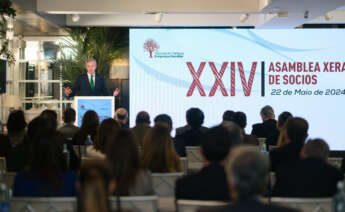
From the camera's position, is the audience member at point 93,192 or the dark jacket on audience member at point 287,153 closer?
the audience member at point 93,192

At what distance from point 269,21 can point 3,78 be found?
5949mm

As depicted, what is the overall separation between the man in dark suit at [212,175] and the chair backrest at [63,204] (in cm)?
29

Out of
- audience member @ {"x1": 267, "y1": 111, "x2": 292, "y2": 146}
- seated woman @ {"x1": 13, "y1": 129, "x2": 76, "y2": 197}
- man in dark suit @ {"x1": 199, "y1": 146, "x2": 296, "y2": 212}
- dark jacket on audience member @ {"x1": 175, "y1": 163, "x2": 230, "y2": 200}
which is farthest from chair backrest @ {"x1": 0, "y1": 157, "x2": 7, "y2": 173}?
man in dark suit @ {"x1": 199, "y1": 146, "x2": 296, "y2": 212}

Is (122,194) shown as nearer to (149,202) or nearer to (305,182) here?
(149,202)

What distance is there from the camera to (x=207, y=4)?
30.8 feet

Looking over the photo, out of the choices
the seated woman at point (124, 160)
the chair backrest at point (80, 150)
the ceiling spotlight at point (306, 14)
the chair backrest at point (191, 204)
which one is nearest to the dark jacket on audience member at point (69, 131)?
the chair backrest at point (80, 150)

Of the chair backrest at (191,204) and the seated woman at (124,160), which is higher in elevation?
the seated woman at (124,160)

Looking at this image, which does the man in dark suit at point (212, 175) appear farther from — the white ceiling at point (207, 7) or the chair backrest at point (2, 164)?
the white ceiling at point (207, 7)

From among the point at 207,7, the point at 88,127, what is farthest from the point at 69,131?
the point at 207,7

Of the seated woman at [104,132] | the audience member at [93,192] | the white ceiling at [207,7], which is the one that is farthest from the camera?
the white ceiling at [207,7]

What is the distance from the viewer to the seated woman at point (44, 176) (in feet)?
11.3

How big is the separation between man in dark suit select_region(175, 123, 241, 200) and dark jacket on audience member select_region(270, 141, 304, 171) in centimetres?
171

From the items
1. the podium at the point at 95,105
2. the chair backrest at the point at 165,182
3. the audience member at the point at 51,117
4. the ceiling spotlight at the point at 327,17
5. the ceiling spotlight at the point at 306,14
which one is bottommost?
the chair backrest at the point at 165,182

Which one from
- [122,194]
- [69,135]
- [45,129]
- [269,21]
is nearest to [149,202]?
[122,194]
